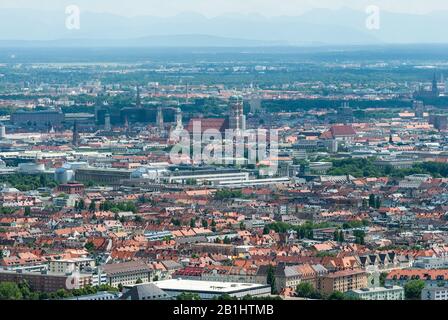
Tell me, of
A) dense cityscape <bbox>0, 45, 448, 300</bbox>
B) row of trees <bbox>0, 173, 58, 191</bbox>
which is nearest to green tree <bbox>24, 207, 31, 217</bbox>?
dense cityscape <bbox>0, 45, 448, 300</bbox>

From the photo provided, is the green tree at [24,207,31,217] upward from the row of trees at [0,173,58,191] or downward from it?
upward

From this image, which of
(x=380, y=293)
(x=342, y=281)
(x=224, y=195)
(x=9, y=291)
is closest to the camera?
(x=9, y=291)

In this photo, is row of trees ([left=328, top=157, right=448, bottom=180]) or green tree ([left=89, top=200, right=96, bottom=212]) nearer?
green tree ([left=89, top=200, right=96, bottom=212])

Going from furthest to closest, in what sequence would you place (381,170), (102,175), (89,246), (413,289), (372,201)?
1. (381,170)
2. (102,175)
3. (372,201)
4. (89,246)
5. (413,289)

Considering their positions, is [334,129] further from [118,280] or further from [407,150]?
[118,280]

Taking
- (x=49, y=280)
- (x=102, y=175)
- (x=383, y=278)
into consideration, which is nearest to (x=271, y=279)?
(x=383, y=278)

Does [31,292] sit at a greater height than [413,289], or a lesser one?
greater

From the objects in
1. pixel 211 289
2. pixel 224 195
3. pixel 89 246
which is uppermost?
pixel 211 289

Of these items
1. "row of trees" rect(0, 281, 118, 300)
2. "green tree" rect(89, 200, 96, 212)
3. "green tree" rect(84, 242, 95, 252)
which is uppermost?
"row of trees" rect(0, 281, 118, 300)

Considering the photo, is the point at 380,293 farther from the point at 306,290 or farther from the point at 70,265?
the point at 70,265

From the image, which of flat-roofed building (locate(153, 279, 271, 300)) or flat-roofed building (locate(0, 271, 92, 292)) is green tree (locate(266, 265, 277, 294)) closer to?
flat-roofed building (locate(153, 279, 271, 300))

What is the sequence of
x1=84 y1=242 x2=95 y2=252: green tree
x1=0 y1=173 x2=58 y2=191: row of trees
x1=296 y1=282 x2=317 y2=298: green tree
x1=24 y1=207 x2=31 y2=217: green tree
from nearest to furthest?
x1=296 y1=282 x2=317 y2=298: green tree < x1=84 y1=242 x2=95 y2=252: green tree < x1=24 y1=207 x2=31 y2=217: green tree < x1=0 y1=173 x2=58 y2=191: row of trees
